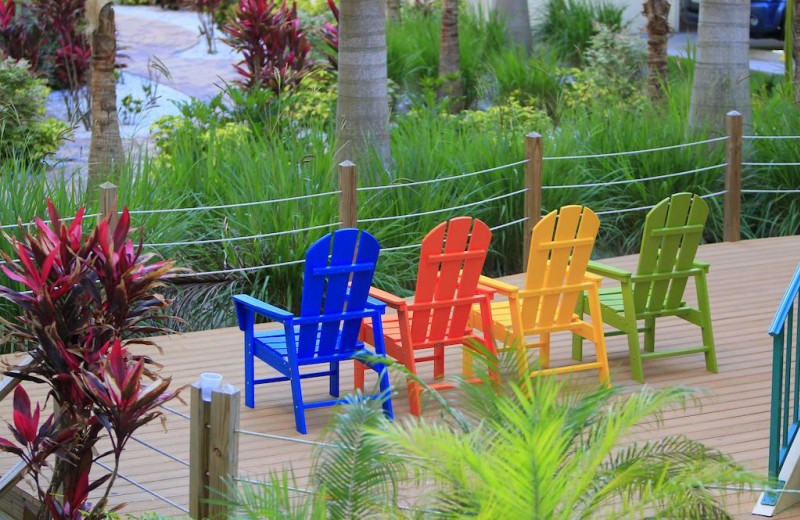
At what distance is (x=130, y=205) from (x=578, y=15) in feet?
38.0

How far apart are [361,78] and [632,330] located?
12.9ft

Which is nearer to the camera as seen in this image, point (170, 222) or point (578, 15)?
point (170, 222)

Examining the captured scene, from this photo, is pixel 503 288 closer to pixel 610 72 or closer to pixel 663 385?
pixel 663 385

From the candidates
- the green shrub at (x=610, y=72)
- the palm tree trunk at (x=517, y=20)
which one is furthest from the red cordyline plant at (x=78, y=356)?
the palm tree trunk at (x=517, y=20)

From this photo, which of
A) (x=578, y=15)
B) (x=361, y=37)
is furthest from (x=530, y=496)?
(x=578, y=15)

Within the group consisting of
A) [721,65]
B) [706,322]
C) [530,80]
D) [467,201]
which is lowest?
[706,322]

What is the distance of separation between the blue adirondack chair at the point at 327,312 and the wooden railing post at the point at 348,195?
5.90ft

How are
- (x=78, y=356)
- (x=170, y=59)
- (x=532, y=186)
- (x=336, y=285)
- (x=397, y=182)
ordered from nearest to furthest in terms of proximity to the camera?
(x=78, y=356)
(x=336, y=285)
(x=532, y=186)
(x=397, y=182)
(x=170, y=59)

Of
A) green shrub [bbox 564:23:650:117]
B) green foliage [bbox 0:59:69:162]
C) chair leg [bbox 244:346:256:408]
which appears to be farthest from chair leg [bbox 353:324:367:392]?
green foliage [bbox 0:59:69:162]

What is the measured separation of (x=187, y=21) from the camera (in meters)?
23.1

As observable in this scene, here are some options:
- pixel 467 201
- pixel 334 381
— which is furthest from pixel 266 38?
pixel 334 381

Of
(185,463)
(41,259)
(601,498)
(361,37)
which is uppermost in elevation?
(361,37)

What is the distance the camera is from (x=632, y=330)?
5906 mm

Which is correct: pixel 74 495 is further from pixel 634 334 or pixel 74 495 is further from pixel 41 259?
pixel 634 334
